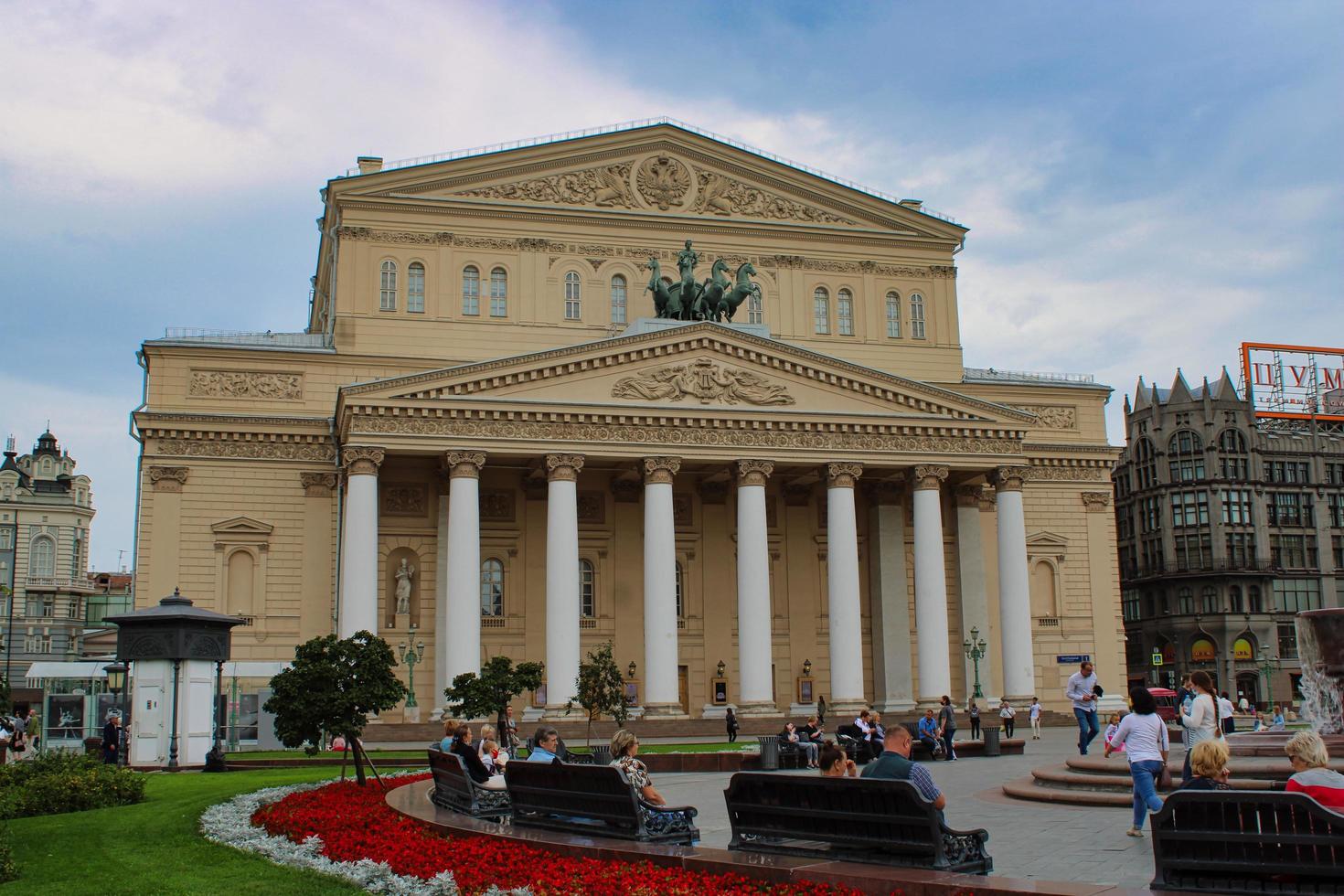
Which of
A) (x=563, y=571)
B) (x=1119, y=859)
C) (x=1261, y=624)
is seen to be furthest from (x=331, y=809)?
(x=1261, y=624)

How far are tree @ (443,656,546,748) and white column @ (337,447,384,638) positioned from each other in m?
9.14

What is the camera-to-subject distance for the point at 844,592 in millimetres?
47188

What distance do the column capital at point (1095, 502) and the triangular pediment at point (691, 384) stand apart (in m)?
8.97

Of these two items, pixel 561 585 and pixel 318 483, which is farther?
pixel 318 483

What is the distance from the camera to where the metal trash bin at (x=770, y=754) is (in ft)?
105

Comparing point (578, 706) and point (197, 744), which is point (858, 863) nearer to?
point (197, 744)

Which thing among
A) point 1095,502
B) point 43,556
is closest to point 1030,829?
point 1095,502

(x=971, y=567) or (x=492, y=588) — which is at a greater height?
(x=971, y=567)

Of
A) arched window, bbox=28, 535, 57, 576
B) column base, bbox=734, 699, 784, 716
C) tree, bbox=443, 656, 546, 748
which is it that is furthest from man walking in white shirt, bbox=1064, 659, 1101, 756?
arched window, bbox=28, 535, 57, 576

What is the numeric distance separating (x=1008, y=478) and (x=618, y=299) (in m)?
16.4

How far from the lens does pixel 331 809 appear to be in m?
18.2

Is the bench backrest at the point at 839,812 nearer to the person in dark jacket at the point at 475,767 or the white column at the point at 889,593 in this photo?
the person in dark jacket at the point at 475,767

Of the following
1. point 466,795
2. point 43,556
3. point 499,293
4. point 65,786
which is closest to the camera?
point 466,795

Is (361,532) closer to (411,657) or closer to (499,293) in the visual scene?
(411,657)
